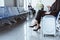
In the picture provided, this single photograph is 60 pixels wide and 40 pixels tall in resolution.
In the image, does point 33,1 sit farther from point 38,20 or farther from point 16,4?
point 38,20

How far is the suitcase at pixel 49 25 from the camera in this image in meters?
3.84

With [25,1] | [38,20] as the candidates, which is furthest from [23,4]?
[38,20]

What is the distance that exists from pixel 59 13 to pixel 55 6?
274mm

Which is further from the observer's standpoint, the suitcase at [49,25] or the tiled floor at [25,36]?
the suitcase at [49,25]

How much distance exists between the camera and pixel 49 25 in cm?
388

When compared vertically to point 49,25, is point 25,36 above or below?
below

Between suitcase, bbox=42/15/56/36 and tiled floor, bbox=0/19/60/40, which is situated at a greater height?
suitcase, bbox=42/15/56/36

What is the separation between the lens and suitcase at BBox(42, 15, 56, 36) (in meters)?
3.84

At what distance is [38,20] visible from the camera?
4660 millimetres

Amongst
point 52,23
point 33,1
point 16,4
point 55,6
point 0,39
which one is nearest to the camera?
point 0,39

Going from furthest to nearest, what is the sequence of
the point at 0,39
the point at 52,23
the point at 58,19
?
the point at 58,19 → the point at 52,23 → the point at 0,39

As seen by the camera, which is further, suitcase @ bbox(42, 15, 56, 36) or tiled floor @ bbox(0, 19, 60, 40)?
suitcase @ bbox(42, 15, 56, 36)

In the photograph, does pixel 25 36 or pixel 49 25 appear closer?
pixel 25 36

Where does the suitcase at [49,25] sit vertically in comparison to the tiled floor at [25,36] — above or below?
above
